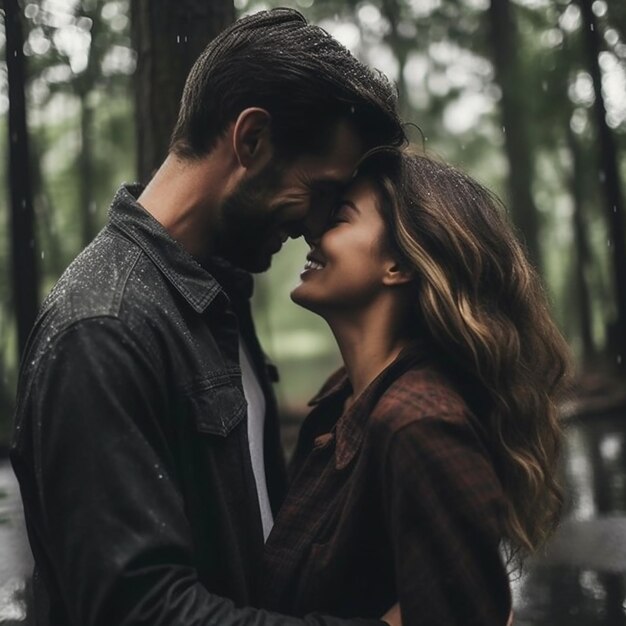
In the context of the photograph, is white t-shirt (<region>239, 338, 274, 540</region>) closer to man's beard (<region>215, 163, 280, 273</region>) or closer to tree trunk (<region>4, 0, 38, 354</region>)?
man's beard (<region>215, 163, 280, 273</region>)

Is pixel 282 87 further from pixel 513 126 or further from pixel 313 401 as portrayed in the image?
pixel 513 126

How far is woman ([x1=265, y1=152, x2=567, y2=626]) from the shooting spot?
6.44ft

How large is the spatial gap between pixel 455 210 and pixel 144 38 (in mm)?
2175

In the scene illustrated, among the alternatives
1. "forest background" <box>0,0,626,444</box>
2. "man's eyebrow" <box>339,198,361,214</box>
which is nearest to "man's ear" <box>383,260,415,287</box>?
"man's eyebrow" <box>339,198,361,214</box>

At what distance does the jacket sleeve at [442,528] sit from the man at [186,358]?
0.25m

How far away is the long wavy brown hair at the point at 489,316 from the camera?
7.53ft

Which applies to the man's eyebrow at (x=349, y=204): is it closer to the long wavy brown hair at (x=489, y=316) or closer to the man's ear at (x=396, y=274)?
the long wavy brown hair at (x=489, y=316)

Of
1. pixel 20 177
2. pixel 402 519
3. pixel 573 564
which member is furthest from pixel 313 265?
pixel 20 177

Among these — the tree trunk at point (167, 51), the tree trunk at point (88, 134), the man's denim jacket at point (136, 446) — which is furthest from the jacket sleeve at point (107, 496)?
the tree trunk at point (88, 134)

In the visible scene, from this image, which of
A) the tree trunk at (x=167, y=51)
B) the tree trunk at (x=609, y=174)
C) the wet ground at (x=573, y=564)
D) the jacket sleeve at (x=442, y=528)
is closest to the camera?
the jacket sleeve at (x=442, y=528)

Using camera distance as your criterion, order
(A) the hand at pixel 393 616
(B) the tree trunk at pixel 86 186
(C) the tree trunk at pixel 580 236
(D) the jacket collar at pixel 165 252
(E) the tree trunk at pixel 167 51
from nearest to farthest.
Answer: (A) the hand at pixel 393 616 < (D) the jacket collar at pixel 165 252 < (E) the tree trunk at pixel 167 51 < (B) the tree trunk at pixel 86 186 < (C) the tree trunk at pixel 580 236

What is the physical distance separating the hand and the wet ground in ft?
5.94

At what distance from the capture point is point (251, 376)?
114 inches

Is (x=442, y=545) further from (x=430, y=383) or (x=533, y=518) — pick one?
(x=533, y=518)
